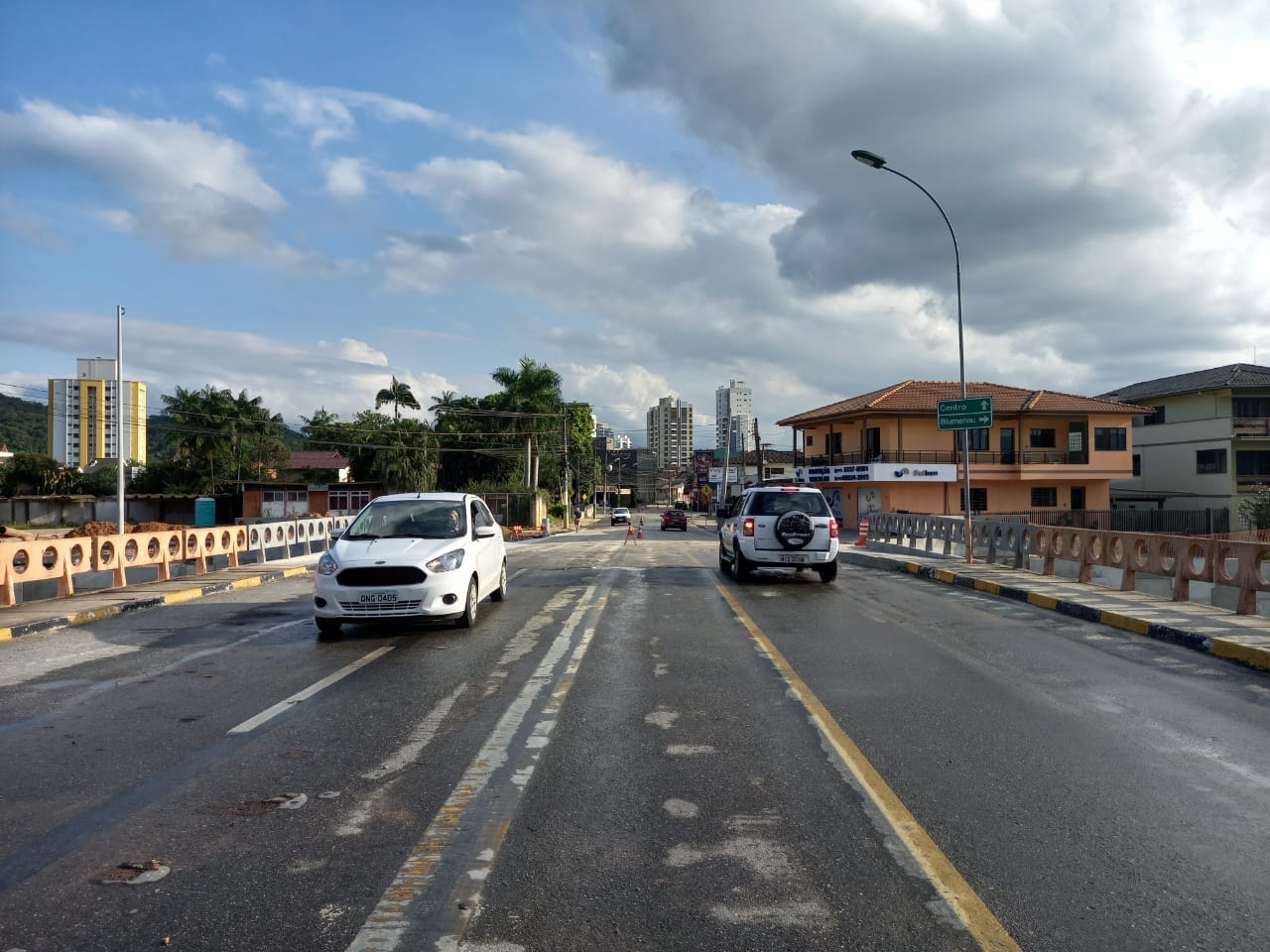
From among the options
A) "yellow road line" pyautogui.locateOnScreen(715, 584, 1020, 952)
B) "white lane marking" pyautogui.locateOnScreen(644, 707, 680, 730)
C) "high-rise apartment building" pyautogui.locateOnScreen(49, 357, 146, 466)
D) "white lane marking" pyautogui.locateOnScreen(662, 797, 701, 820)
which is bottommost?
"yellow road line" pyautogui.locateOnScreen(715, 584, 1020, 952)

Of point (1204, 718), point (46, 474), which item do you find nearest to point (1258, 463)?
point (1204, 718)

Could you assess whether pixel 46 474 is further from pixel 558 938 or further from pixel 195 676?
pixel 558 938

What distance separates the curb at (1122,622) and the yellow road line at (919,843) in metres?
5.46

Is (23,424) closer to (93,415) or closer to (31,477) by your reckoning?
(31,477)

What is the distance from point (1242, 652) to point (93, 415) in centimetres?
6255

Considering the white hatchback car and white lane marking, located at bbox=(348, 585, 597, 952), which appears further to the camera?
the white hatchback car

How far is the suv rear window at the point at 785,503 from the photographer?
54.0 feet

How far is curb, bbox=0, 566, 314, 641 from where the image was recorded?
10.7 m

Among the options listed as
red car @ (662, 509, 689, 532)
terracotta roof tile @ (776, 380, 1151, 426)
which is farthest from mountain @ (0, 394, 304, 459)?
terracotta roof tile @ (776, 380, 1151, 426)

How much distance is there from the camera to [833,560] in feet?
53.7

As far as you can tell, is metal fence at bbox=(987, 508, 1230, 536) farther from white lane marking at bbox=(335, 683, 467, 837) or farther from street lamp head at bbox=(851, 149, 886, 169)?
white lane marking at bbox=(335, 683, 467, 837)

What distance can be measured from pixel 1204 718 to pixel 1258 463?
51472 mm

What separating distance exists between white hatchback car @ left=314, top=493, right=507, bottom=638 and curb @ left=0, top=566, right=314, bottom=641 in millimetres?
3818

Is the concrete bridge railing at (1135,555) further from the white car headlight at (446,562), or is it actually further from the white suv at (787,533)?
the white car headlight at (446,562)
